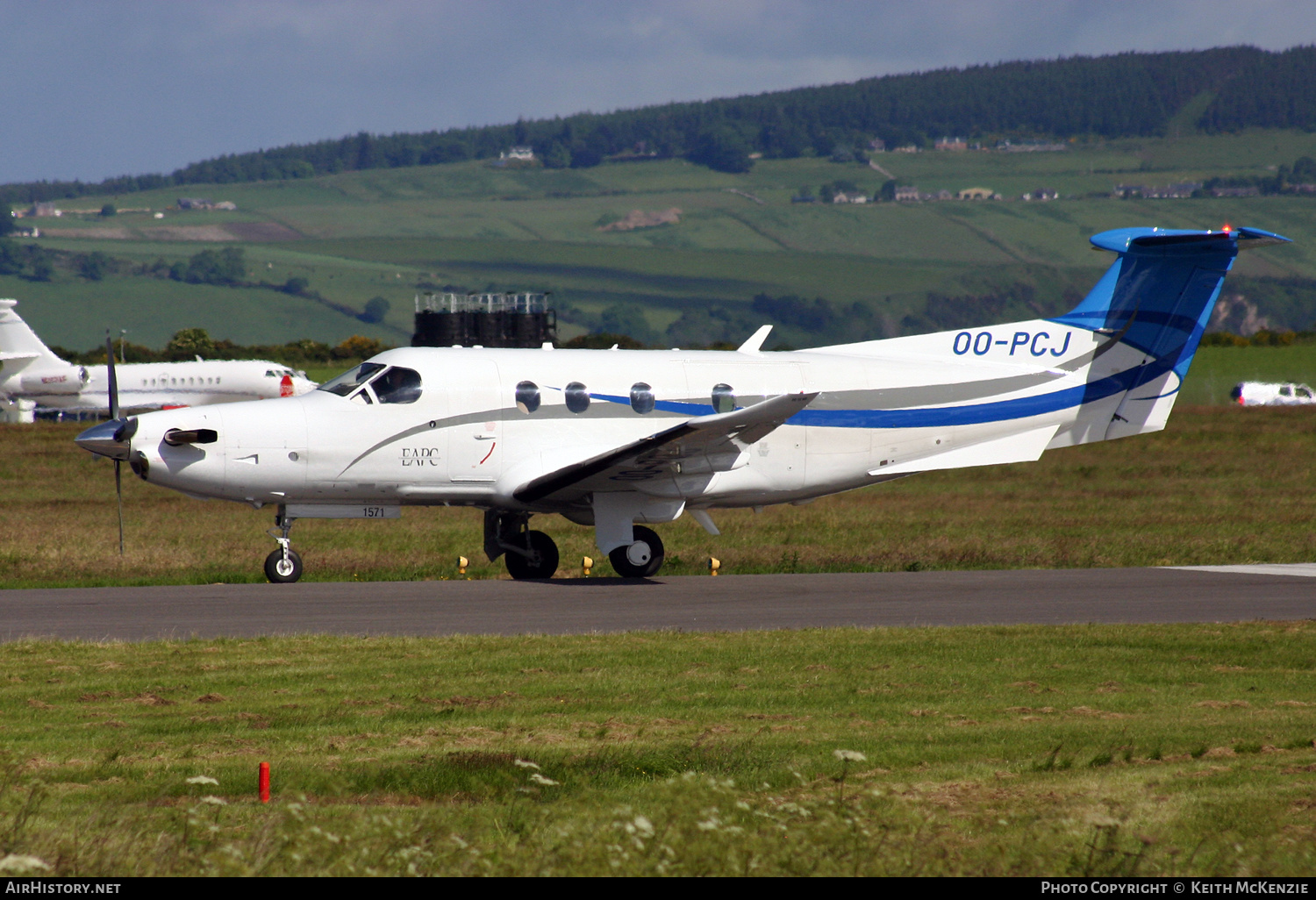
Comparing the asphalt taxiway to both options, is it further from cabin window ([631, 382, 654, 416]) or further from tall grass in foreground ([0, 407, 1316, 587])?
cabin window ([631, 382, 654, 416])

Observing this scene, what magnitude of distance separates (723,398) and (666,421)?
2.92 ft

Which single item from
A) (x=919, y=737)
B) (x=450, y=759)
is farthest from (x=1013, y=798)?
(x=450, y=759)

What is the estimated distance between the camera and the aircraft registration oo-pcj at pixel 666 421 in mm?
18000

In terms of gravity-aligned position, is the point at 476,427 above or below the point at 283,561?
above

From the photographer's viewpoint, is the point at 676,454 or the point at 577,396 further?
the point at 577,396

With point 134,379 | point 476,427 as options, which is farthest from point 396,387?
point 134,379

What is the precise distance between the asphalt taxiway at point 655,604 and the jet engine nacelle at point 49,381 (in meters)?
51.7

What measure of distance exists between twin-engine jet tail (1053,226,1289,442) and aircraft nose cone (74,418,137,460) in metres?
13.3

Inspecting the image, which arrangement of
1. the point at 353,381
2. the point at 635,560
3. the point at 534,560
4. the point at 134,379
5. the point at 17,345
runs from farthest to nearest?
the point at 134,379 < the point at 17,345 < the point at 534,560 < the point at 635,560 < the point at 353,381

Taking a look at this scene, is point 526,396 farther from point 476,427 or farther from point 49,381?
point 49,381

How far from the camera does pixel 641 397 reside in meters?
19.4

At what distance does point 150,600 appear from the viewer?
1678 centimetres

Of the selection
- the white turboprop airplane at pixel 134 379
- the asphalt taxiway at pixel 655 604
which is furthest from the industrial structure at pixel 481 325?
the asphalt taxiway at pixel 655 604

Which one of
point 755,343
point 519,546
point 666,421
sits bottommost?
point 519,546
